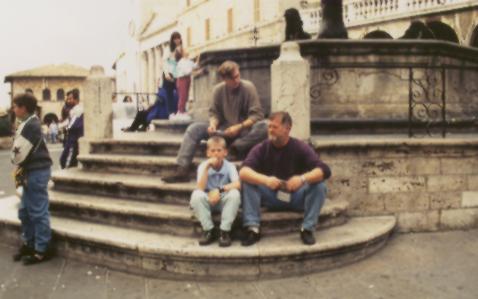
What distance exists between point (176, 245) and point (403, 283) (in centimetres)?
206

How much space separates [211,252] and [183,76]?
248 inches

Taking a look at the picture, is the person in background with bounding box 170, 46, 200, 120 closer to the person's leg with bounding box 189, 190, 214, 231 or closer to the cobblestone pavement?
the person's leg with bounding box 189, 190, 214, 231

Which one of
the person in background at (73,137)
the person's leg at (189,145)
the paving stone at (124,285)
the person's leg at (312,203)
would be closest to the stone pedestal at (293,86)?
the person's leg at (189,145)

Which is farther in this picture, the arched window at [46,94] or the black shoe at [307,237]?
the arched window at [46,94]

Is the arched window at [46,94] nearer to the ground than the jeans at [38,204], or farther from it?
farther from it

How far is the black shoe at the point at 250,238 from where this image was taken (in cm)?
498

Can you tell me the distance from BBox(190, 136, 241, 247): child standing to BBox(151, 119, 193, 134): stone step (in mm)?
4585

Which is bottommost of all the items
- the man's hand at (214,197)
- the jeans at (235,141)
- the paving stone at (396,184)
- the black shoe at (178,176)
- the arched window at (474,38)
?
the paving stone at (396,184)

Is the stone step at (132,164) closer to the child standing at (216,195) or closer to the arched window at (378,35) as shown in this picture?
the child standing at (216,195)

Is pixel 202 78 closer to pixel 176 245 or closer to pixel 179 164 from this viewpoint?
pixel 179 164

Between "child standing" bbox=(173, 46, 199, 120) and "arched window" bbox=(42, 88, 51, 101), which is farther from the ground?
"arched window" bbox=(42, 88, 51, 101)

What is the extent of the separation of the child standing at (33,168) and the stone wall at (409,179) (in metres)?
2.97

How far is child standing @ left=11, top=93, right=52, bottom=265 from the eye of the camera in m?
5.36

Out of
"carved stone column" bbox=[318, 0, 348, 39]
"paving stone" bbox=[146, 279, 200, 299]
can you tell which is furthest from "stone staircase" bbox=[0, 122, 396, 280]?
"carved stone column" bbox=[318, 0, 348, 39]
